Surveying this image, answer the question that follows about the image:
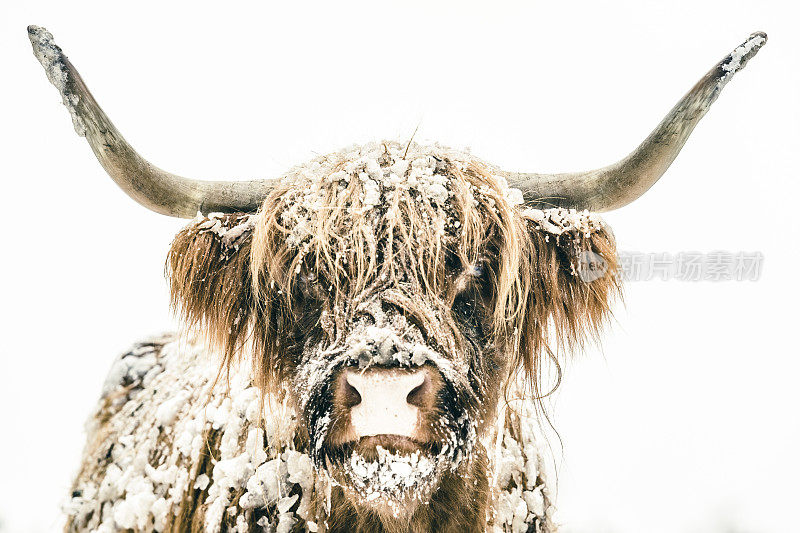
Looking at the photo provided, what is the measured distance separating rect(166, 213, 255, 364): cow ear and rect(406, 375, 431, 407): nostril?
2.55 ft

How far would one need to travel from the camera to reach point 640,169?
190cm

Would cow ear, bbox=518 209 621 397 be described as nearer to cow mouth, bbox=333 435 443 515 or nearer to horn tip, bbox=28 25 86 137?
cow mouth, bbox=333 435 443 515

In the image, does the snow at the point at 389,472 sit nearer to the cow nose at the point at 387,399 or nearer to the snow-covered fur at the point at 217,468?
the cow nose at the point at 387,399

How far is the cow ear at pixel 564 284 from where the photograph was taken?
2078 millimetres

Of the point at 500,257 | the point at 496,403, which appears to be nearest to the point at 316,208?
the point at 500,257

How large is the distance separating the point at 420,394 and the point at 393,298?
0.31 metres

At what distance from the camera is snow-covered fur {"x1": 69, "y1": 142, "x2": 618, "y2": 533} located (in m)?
1.77

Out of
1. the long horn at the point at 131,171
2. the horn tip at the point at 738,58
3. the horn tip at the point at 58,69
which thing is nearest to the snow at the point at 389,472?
the long horn at the point at 131,171

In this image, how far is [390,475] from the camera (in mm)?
1691

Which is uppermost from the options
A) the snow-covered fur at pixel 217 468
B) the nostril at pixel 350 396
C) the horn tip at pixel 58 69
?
the horn tip at pixel 58 69

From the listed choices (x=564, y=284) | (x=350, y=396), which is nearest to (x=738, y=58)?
(x=564, y=284)

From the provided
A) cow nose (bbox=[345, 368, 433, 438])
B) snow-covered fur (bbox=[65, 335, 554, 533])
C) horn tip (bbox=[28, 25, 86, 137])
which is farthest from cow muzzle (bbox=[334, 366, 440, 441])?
horn tip (bbox=[28, 25, 86, 137])

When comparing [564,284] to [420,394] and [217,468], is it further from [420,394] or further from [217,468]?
[217,468]

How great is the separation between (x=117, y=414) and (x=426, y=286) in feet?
5.95
